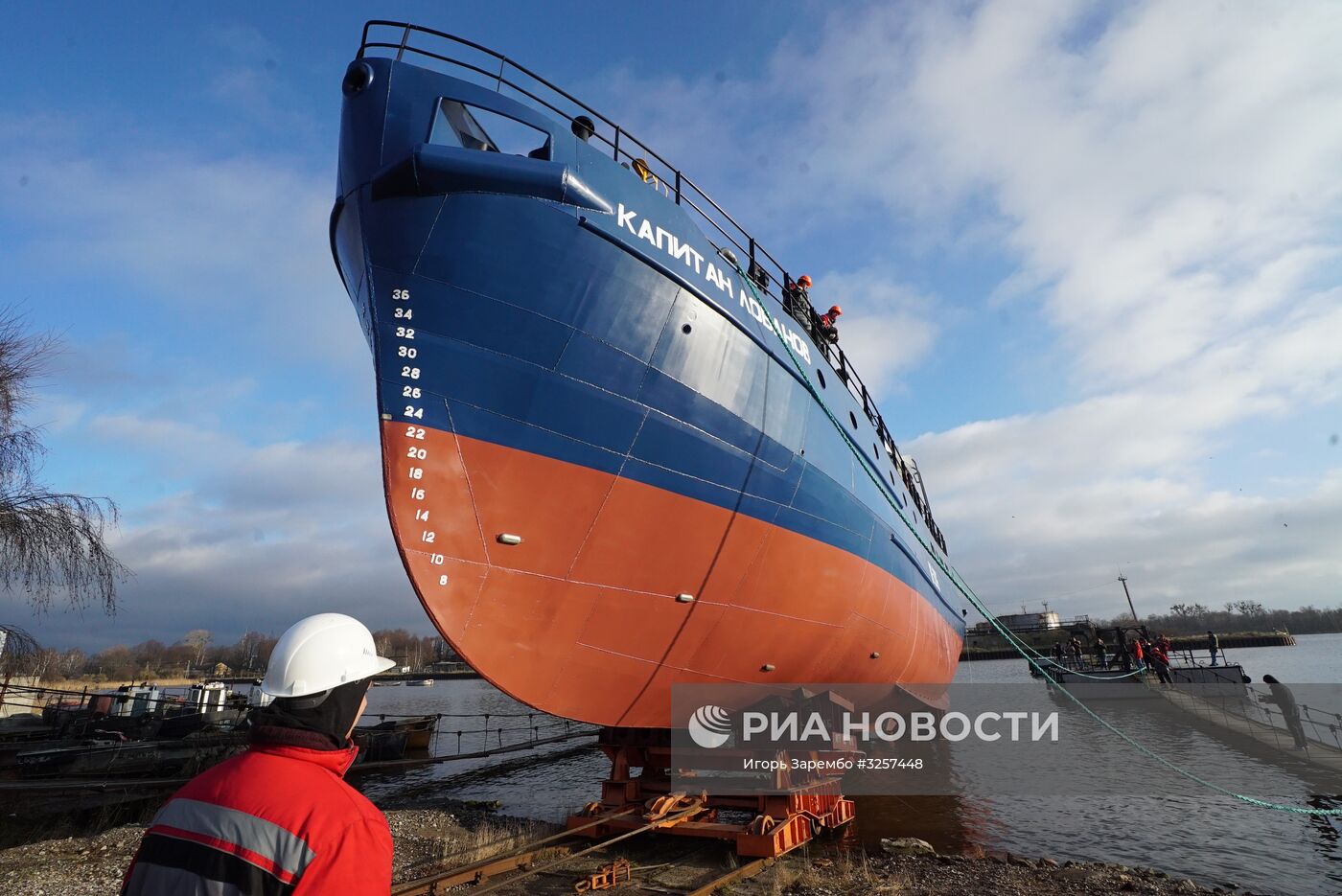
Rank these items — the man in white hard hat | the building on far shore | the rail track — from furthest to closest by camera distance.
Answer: the building on far shore
the rail track
the man in white hard hat

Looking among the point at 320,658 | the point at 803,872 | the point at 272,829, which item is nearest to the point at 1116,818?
the point at 803,872

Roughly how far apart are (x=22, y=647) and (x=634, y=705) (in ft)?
40.6

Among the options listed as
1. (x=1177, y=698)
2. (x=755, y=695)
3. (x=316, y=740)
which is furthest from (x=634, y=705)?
(x=1177, y=698)

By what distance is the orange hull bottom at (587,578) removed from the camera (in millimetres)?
5145

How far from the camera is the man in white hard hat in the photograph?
1306 millimetres

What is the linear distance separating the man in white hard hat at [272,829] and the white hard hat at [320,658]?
15 centimetres

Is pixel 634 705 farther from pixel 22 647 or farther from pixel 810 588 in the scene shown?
pixel 22 647

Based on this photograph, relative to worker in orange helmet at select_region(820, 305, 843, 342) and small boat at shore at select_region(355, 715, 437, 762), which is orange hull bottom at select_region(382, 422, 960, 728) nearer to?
worker in orange helmet at select_region(820, 305, 843, 342)

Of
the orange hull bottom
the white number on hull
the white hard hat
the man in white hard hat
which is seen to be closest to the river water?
the orange hull bottom

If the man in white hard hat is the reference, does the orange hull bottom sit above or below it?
above

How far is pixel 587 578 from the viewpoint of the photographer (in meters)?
5.69

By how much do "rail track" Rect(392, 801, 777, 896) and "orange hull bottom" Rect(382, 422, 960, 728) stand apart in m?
1.42

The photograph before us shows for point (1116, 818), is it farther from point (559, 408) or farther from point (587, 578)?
point (559, 408)

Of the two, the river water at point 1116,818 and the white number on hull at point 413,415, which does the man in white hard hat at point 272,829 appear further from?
the river water at point 1116,818
